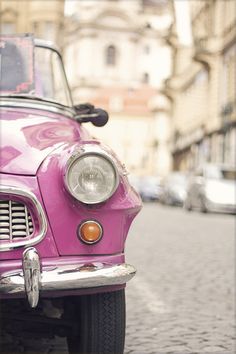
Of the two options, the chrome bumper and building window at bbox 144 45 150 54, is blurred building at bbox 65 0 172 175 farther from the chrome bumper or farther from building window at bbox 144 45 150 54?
the chrome bumper

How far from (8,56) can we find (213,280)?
3.39 meters

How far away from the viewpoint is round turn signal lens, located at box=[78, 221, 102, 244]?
11.6 ft

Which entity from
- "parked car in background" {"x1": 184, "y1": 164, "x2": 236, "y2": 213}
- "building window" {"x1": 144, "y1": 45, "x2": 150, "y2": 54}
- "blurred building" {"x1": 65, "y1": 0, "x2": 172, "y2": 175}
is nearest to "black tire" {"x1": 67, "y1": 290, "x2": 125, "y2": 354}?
"parked car in background" {"x1": 184, "y1": 164, "x2": 236, "y2": 213}

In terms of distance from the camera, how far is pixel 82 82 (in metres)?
91.4

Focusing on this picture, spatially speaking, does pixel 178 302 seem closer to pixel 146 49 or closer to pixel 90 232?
pixel 90 232

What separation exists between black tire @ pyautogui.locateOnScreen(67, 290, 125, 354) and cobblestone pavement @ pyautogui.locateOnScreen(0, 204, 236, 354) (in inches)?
26.1

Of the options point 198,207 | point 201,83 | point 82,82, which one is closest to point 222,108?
point 201,83

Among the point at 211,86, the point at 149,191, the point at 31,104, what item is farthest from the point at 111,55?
the point at 31,104

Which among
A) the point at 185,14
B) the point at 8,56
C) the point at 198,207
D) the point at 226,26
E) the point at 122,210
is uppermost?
the point at 226,26

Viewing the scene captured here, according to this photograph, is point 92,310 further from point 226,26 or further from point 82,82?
point 82,82

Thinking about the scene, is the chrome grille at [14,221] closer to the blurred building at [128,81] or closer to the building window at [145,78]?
the blurred building at [128,81]

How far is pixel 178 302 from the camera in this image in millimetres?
6070

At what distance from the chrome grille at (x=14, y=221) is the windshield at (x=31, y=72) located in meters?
1.18

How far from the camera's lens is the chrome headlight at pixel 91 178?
3527 millimetres
